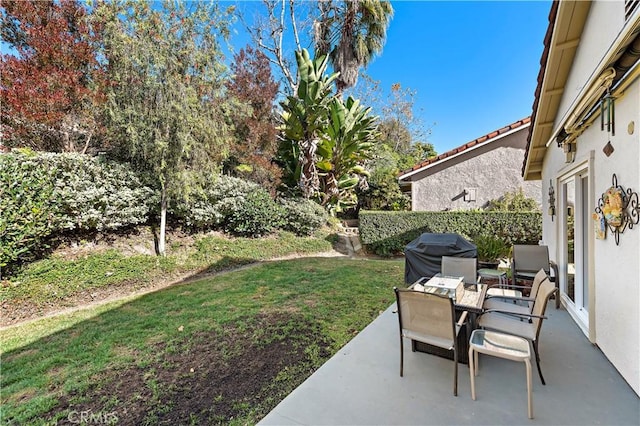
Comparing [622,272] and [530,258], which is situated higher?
[622,272]

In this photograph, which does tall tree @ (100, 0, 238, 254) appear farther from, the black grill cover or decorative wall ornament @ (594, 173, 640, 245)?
decorative wall ornament @ (594, 173, 640, 245)

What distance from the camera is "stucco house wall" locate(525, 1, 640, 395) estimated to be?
9.12 feet

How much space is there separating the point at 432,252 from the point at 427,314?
4.17 metres

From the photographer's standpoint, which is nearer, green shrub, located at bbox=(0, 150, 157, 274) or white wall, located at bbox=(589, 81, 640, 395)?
white wall, located at bbox=(589, 81, 640, 395)

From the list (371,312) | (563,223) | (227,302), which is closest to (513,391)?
(371,312)

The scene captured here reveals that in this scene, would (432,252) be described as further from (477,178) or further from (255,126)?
(255,126)

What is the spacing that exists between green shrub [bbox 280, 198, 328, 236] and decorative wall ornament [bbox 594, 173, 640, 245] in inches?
426

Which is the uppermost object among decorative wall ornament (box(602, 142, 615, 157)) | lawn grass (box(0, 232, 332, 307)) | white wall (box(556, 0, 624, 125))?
white wall (box(556, 0, 624, 125))

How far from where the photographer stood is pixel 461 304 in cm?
364

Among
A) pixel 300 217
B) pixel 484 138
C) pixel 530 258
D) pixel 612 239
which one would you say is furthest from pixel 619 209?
pixel 484 138

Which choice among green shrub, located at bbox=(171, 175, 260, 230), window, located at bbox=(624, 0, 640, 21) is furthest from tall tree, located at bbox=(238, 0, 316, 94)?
window, located at bbox=(624, 0, 640, 21)

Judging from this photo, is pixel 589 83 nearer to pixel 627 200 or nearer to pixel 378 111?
pixel 627 200

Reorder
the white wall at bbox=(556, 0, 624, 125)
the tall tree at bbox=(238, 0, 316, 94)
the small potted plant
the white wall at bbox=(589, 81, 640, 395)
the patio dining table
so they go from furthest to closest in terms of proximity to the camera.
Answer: the tall tree at bbox=(238, 0, 316, 94)
the small potted plant
the patio dining table
the white wall at bbox=(556, 0, 624, 125)
the white wall at bbox=(589, 81, 640, 395)

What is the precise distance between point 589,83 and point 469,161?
38.3 ft
